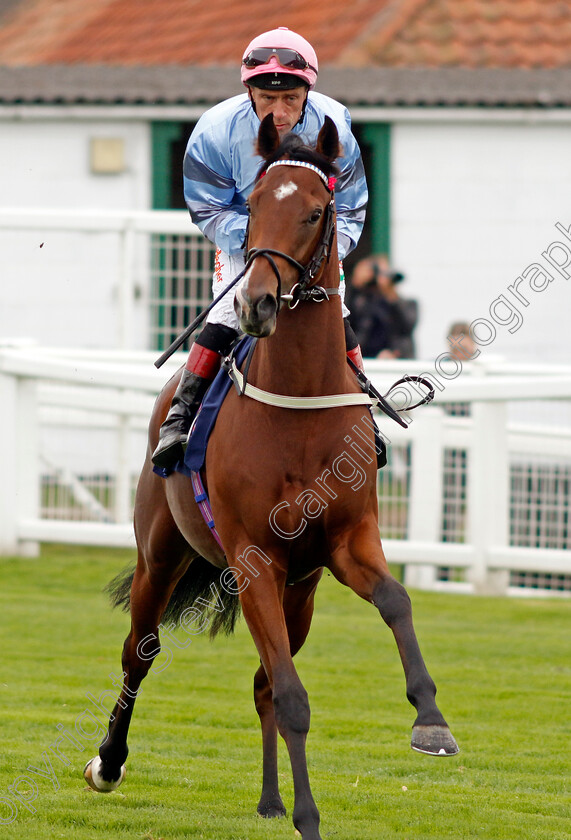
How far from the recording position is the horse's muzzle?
3818 millimetres

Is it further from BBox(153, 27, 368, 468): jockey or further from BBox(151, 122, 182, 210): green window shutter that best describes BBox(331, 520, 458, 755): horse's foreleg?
BBox(151, 122, 182, 210): green window shutter

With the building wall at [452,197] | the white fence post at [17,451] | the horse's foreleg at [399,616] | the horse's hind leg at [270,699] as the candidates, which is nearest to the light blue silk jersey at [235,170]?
the horse's foreleg at [399,616]

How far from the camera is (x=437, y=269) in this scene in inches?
513

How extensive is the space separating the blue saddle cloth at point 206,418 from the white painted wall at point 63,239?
4645 millimetres

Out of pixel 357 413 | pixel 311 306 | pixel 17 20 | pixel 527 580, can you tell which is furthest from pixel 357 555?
pixel 17 20

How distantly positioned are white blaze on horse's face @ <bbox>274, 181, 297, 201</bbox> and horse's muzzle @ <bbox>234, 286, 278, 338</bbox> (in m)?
0.35

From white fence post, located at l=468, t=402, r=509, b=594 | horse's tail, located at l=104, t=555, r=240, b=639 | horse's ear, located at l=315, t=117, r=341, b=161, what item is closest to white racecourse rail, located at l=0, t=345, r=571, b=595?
white fence post, located at l=468, t=402, r=509, b=594

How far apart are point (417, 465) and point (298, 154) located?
5307 mm

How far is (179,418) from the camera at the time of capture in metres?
4.89

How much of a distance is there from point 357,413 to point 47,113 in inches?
358

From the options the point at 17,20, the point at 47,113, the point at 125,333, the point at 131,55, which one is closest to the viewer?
the point at 125,333

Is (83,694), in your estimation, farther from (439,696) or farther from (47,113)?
(47,113)

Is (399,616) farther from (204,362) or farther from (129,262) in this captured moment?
(129,262)

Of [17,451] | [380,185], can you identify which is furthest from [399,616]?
[380,185]
